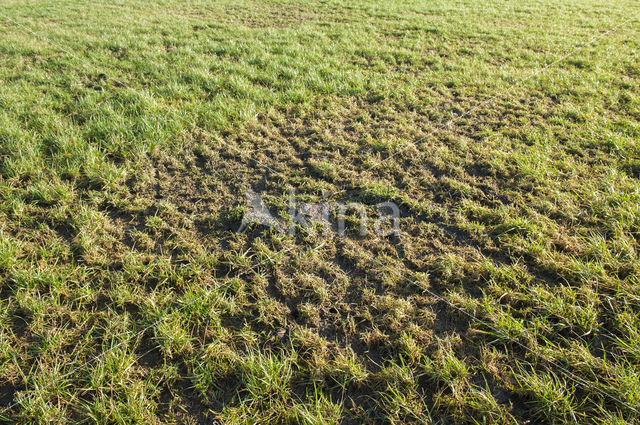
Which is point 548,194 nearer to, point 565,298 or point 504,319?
point 565,298

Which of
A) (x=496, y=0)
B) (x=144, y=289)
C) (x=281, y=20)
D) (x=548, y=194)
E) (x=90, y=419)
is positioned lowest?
(x=90, y=419)

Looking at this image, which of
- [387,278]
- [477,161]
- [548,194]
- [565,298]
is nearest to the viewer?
[565,298]

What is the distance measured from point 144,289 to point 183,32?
6841 mm

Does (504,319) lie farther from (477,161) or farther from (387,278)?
(477,161)

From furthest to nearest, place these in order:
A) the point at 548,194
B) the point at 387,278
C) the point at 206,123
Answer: the point at 206,123, the point at 548,194, the point at 387,278

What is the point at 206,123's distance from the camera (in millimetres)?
4309

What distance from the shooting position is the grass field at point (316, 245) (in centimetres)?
196

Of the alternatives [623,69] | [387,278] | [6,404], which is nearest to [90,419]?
[6,404]

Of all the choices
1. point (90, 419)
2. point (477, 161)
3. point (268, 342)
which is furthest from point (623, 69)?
point (90, 419)

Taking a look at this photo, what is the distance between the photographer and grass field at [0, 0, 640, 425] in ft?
6.45

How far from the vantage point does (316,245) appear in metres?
2.85

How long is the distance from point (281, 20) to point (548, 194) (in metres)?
7.89

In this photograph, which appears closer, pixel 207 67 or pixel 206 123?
pixel 206 123

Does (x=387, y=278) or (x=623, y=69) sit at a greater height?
(x=623, y=69)
